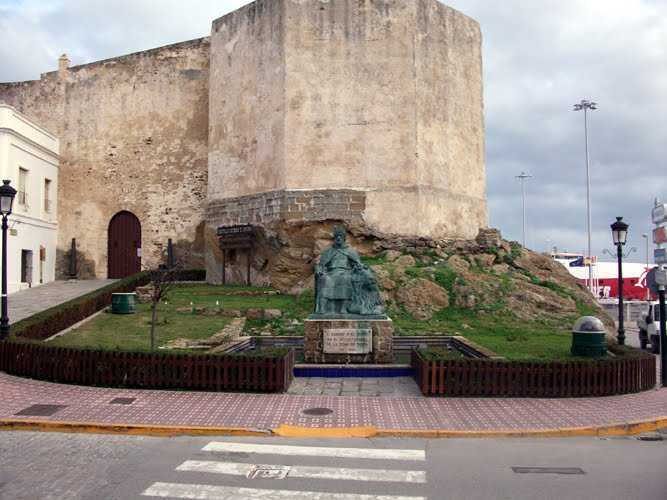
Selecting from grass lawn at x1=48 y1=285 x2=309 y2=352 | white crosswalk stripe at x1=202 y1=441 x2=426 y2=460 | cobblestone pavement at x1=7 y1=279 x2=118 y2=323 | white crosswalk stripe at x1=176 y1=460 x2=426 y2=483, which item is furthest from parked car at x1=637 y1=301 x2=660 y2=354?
cobblestone pavement at x1=7 y1=279 x2=118 y2=323

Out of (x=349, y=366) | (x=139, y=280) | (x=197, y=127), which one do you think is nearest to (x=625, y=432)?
(x=349, y=366)

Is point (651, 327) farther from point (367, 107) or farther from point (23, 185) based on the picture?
point (23, 185)

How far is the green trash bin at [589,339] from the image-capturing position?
11789mm

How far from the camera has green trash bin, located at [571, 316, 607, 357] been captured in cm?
1179

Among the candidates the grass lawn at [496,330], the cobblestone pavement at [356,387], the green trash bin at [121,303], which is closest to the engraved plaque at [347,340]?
the cobblestone pavement at [356,387]

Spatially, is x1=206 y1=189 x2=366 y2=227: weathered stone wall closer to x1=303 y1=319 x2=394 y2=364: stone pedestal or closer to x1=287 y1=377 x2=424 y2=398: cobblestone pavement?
x1=303 y1=319 x2=394 y2=364: stone pedestal

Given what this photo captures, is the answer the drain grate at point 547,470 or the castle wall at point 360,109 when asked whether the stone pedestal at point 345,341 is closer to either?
the drain grate at point 547,470

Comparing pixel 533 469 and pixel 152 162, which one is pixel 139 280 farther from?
pixel 533 469

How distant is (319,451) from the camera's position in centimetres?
688

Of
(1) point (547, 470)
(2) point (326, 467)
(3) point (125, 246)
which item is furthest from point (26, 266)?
(1) point (547, 470)

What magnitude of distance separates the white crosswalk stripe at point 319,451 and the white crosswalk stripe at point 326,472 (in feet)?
1.57

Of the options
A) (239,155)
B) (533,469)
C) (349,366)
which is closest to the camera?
(533,469)

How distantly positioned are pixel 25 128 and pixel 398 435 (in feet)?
71.6

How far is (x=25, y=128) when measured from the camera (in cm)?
2364
